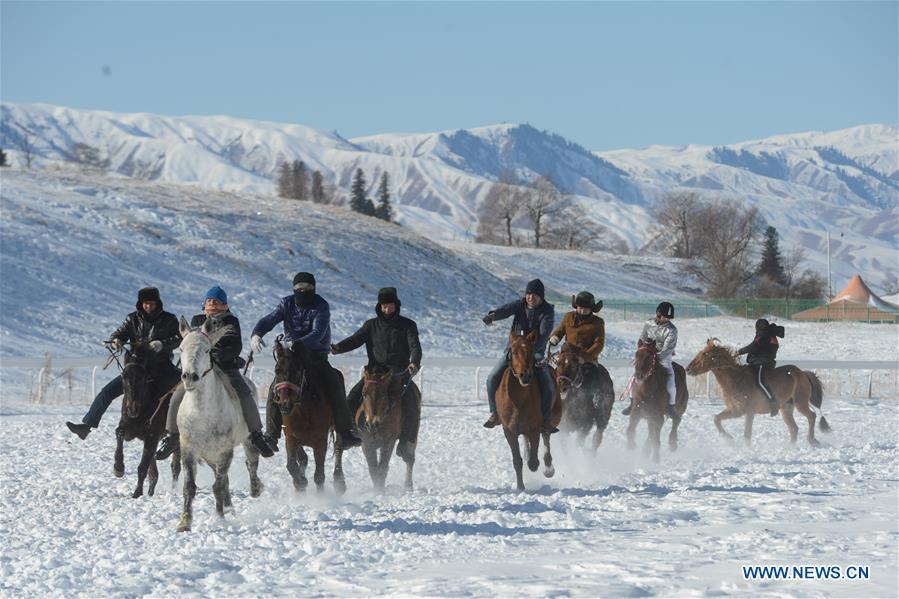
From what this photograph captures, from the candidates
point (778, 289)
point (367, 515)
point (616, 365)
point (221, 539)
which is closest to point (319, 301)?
point (367, 515)

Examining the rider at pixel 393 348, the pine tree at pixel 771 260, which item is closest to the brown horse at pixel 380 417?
the rider at pixel 393 348

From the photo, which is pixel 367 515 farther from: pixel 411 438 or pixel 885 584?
pixel 885 584

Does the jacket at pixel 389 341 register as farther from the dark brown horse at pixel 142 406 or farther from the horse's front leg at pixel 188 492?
the horse's front leg at pixel 188 492

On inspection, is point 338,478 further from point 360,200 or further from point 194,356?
point 360,200

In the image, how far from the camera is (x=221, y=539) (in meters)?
10.6

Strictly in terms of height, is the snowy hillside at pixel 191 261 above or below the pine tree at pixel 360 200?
below

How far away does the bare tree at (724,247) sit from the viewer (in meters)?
99.1

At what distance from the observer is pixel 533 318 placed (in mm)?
15117

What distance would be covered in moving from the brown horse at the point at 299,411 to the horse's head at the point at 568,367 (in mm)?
3717

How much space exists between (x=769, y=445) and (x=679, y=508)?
323 inches

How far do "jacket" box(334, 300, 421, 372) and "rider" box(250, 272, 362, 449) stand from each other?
0.91 meters

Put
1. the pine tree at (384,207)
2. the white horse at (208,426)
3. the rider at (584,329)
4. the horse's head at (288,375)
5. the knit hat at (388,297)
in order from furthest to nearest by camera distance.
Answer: the pine tree at (384,207) < the rider at (584,329) < the knit hat at (388,297) < the horse's head at (288,375) < the white horse at (208,426)

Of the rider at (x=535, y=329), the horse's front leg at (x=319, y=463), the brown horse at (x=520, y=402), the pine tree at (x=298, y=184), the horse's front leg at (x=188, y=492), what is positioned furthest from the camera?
the pine tree at (x=298, y=184)

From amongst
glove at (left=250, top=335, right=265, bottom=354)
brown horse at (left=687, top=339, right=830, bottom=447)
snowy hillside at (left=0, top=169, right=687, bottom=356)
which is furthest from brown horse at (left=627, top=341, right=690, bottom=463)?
snowy hillside at (left=0, top=169, right=687, bottom=356)
